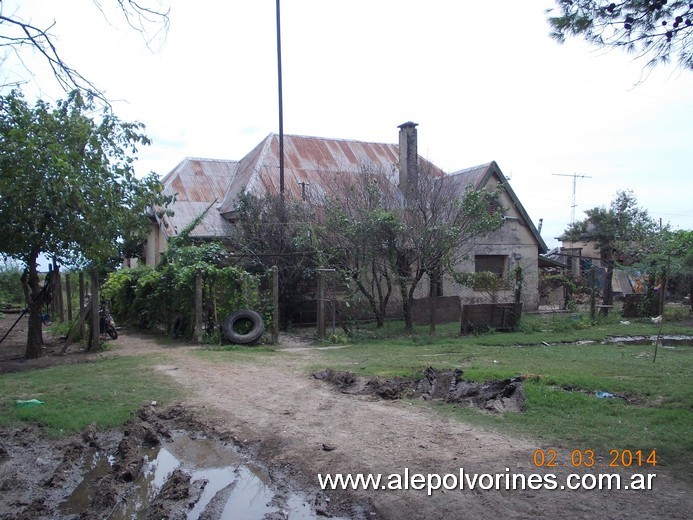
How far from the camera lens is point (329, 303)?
17359 mm

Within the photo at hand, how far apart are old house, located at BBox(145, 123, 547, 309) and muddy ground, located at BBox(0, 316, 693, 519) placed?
13.3 meters

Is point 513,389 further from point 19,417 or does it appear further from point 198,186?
point 198,186

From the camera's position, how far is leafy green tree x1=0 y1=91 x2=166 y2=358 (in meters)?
Result: 9.42

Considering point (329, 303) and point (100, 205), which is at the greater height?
point (100, 205)

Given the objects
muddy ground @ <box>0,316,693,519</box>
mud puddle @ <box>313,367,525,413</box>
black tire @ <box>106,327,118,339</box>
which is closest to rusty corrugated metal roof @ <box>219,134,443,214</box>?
black tire @ <box>106,327,118,339</box>

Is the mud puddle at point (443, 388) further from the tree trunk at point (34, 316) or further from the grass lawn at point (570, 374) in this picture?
the tree trunk at point (34, 316)

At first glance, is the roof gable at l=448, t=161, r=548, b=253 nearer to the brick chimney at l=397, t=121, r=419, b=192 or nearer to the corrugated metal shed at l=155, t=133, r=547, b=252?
the corrugated metal shed at l=155, t=133, r=547, b=252

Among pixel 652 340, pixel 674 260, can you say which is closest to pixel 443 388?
pixel 652 340

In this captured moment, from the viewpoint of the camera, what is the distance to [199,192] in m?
25.5

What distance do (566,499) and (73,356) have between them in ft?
38.2

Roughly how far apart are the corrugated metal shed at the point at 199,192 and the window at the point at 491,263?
9.70m

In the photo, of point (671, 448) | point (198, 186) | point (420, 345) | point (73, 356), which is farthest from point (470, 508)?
point (198, 186)

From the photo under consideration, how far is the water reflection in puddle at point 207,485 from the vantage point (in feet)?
17.0

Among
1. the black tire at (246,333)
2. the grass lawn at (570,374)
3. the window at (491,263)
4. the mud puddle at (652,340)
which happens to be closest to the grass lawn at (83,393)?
the black tire at (246,333)
